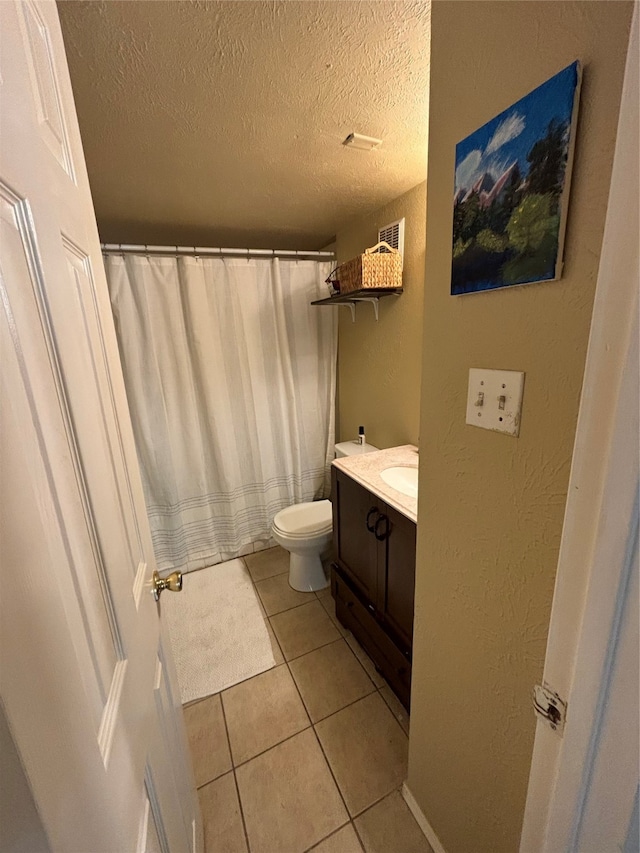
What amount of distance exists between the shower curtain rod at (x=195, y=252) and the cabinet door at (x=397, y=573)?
178 cm

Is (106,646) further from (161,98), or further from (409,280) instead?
(409,280)

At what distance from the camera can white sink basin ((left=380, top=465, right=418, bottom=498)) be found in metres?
1.56

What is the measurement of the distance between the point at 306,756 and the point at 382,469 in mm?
1146

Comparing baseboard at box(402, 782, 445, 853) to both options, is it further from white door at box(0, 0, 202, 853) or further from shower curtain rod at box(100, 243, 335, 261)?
shower curtain rod at box(100, 243, 335, 261)

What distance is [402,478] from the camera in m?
1.64

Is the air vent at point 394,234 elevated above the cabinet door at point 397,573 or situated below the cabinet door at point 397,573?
above

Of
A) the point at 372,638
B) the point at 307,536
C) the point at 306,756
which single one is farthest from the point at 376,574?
the point at 306,756

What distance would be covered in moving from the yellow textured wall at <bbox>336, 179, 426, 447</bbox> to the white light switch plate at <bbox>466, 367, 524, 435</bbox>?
1.07 meters

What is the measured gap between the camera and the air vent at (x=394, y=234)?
1772 mm

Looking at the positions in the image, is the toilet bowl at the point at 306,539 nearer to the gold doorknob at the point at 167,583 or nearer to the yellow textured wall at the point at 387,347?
the yellow textured wall at the point at 387,347

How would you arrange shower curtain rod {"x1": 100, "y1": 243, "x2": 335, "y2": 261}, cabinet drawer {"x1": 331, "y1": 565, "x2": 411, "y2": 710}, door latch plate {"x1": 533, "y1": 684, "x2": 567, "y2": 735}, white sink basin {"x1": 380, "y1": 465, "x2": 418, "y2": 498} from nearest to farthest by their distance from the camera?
1. door latch plate {"x1": 533, "y1": 684, "x2": 567, "y2": 735}
2. cabinet drawer {"x1": 331, "y1": 565, "x2": 411, "y2": 710}
3. white sink basin {"x1": 380, "y1": 465, "x2": 418, "y2": 498}
4. shower curtain rod {"x1": 100, "y1": 243, "x2": 335, "y2": 261}

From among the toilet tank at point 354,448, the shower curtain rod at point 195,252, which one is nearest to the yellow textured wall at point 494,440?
the toilet tank at point 354,448

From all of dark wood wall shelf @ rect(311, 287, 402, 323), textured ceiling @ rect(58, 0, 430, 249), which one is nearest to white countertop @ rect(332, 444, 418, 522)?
dark wood wall shelf @ rect(311, 287, 402, 323)

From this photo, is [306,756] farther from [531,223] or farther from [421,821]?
[531,223]
